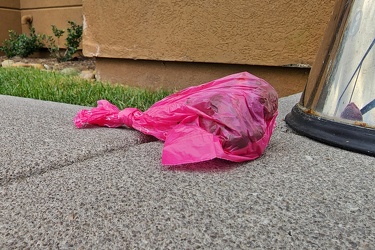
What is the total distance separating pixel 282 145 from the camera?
162cm

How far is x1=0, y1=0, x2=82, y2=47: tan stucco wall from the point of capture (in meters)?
6.53

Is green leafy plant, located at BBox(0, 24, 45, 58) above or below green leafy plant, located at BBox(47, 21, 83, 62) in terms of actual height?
below

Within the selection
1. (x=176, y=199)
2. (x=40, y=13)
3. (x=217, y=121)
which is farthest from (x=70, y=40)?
(x=176, y=199)

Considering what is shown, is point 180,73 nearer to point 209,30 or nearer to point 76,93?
point 209,30

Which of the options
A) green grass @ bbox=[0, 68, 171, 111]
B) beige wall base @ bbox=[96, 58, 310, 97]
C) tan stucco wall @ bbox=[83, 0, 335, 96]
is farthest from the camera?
beige wall base @ bbox=[96, 58, 310, 97]

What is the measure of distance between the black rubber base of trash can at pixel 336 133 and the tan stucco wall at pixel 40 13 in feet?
18.1

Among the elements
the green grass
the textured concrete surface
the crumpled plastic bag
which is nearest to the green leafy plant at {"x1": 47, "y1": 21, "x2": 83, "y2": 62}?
the green grass

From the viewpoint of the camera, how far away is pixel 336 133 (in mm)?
1589

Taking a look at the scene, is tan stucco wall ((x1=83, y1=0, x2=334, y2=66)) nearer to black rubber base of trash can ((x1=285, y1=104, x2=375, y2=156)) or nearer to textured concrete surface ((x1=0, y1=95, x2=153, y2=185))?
black rubber base of trash can ((x1=285, y1=104, x2=375, y2=156))

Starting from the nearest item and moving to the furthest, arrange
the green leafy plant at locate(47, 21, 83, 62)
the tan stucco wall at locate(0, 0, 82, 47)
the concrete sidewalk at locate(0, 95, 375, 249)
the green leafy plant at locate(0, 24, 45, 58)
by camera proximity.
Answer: the concrete sidewalk at locate(0, 95, 375, 249), the green leafy plant at locate(47, 21, 83, 62), the tan stucco wall at locate(0, 0, 82, 47), the green leafy plant at locate(0, 24, 45, 58)

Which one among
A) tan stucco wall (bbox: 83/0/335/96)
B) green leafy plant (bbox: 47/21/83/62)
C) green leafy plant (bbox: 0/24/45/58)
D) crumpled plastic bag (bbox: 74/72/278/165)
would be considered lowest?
green leafy plant (bbox: 0/24/45/58)

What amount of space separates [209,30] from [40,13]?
4678 millimetres

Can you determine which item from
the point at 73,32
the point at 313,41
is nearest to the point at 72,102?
the point at 313,41

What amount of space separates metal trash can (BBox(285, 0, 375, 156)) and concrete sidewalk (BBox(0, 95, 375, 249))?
3.8 inches
